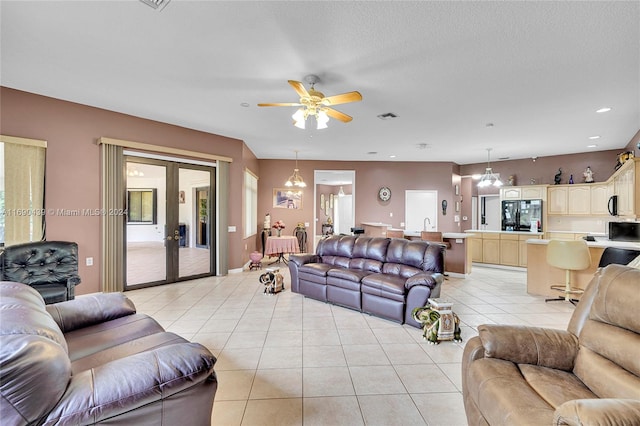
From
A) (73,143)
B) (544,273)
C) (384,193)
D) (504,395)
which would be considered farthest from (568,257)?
(73,143)

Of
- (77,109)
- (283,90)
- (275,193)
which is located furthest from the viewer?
(275,193)

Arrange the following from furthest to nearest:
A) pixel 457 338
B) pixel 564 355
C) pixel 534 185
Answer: pixel 534 185 → pixel 457 338 → pixel 564 355

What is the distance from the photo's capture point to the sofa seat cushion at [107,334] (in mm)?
1789

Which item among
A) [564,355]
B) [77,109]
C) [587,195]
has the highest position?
[77,109]

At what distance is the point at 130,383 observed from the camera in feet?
4.05

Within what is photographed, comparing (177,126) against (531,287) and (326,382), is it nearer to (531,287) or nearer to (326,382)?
(326,382)

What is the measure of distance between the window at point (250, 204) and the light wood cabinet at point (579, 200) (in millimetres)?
8137

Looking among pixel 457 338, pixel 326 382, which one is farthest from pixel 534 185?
pixel 326 382

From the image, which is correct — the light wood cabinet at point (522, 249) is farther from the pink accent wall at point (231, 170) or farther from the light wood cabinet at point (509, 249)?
the pink accent wall at point (231, 170)

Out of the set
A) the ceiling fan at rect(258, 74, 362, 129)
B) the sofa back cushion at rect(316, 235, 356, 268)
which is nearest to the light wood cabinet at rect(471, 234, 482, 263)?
the sofa back cushion at rect(316, 235, 356, 268)

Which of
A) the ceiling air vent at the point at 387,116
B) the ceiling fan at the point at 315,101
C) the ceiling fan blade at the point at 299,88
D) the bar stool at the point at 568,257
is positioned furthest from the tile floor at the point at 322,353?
the ceiling air vent at the point at 387,116

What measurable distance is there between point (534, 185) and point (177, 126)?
876cm

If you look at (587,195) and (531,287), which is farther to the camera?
(587,195)

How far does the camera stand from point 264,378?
2.35 metres
